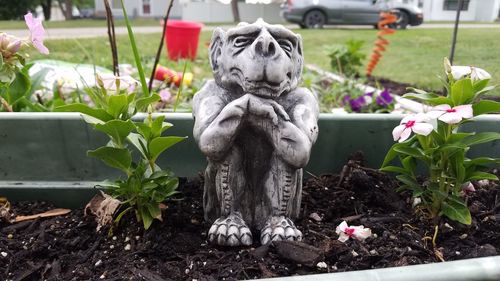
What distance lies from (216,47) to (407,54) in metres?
3.71

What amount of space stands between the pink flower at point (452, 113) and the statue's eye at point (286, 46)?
1.15 feet

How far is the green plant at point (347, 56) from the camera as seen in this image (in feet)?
12.1

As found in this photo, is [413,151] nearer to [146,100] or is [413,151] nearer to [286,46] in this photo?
[286,46]

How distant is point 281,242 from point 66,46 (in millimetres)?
4581

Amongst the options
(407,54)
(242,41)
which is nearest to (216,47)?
(242,41)

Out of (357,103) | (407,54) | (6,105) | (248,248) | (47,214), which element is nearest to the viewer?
(248,248)

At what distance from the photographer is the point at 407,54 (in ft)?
14.7

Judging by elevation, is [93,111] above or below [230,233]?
above

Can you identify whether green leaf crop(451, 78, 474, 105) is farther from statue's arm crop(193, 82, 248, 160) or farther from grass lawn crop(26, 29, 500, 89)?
statue's arm crop(193, 82, 248, 160)

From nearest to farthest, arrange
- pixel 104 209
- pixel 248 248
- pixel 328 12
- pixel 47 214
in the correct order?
1. pixel 248 248
2. pixel 104 209
3. pixel 47 214
4. pixel 328 12

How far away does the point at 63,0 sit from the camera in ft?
58.0

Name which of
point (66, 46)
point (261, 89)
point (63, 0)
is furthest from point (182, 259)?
point (63, 0)

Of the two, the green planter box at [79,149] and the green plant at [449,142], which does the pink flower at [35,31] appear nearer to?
the green planter box at [79,149]

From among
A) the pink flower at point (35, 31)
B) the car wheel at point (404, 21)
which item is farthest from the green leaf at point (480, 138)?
the car wheel at point (404, 21)
